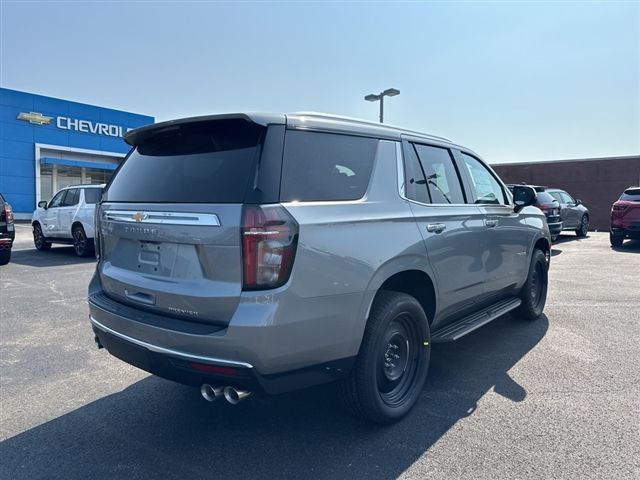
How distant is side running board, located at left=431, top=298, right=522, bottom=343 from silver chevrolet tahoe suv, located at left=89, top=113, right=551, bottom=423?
4 cm

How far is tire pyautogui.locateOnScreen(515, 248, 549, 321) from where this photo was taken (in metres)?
5.47

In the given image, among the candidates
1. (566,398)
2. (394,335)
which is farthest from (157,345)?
(566,398)

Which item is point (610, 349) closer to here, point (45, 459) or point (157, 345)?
point (157, 345)

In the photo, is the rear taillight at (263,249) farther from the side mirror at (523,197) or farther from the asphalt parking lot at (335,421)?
the side mirror at (523,197)

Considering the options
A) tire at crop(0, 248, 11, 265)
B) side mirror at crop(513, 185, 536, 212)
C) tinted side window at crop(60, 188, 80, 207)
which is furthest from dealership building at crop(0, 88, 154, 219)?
side mirror at crop(513, 185, 536, 212)

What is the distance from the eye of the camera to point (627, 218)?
13.2 m

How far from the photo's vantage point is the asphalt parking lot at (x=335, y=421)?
266 centimetres

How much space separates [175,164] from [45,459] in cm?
190

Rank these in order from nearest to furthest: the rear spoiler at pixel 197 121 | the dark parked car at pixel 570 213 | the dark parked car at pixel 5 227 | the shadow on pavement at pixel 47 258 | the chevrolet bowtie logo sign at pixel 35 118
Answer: the rear spoiler at pixel 197 121, the dark parked car at pixel 5 227, the shadow on pavement at pixel 47 258, the dark parked car at pixel 570 213, the chevrolet bowtie logo sign at pixel 35 118

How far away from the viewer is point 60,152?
28266 millimetres

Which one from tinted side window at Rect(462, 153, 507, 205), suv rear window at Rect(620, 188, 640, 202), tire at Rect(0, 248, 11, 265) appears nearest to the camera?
tinted side window at Rect(462, 153, 507, 205)

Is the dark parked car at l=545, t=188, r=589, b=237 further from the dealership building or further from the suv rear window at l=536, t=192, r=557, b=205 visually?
the dealership building

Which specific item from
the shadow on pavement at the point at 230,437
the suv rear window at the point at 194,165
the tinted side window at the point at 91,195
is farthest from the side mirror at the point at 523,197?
the tinted side window at the point at 91,195

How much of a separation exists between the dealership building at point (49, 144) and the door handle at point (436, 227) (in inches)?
1108
